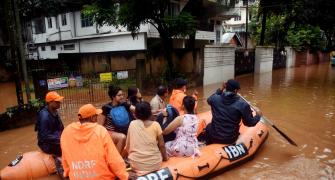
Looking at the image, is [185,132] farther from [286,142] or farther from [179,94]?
[286,142]

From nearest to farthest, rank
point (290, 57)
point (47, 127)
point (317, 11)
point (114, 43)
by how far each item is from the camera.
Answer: point (47, 127) → point (317, 11) → point (114, 43) → point (290, 57)

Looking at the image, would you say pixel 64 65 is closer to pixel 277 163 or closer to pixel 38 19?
pixel 38 19

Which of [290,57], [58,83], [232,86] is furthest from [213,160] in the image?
[290,57]

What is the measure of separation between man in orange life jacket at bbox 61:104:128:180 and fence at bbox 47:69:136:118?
692 centimetres

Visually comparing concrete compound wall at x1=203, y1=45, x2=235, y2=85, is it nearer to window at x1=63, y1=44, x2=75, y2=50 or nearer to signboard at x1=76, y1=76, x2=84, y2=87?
signboard at x1=76, y1=76, x2=84, y2=87

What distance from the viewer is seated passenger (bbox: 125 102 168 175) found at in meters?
4.04

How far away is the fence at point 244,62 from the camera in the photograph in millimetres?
20172

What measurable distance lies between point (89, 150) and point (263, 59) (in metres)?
21.4

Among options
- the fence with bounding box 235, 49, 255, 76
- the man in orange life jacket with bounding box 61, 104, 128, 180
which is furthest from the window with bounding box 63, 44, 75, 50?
the man in orange life jacket with bounding box 61, 104, 128, 180

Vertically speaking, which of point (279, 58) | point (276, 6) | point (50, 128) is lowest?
point (50, 128)

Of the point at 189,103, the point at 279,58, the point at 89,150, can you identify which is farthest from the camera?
the point at 279,58

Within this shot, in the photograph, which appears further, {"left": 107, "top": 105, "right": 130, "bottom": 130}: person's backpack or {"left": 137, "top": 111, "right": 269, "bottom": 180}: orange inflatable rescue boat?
{"left": 107, "top": 105, "right": 130, "bottom": 130}: person's backpack

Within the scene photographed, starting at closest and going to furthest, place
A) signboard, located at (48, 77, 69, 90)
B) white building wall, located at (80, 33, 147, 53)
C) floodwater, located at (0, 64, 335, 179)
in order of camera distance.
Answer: floodwater, located at (0, 64, 335, 179) < signboard, located at (48, 77, 69, 90) < white building wall, located at (80, 33, 147, 53)

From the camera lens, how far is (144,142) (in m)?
4.11
